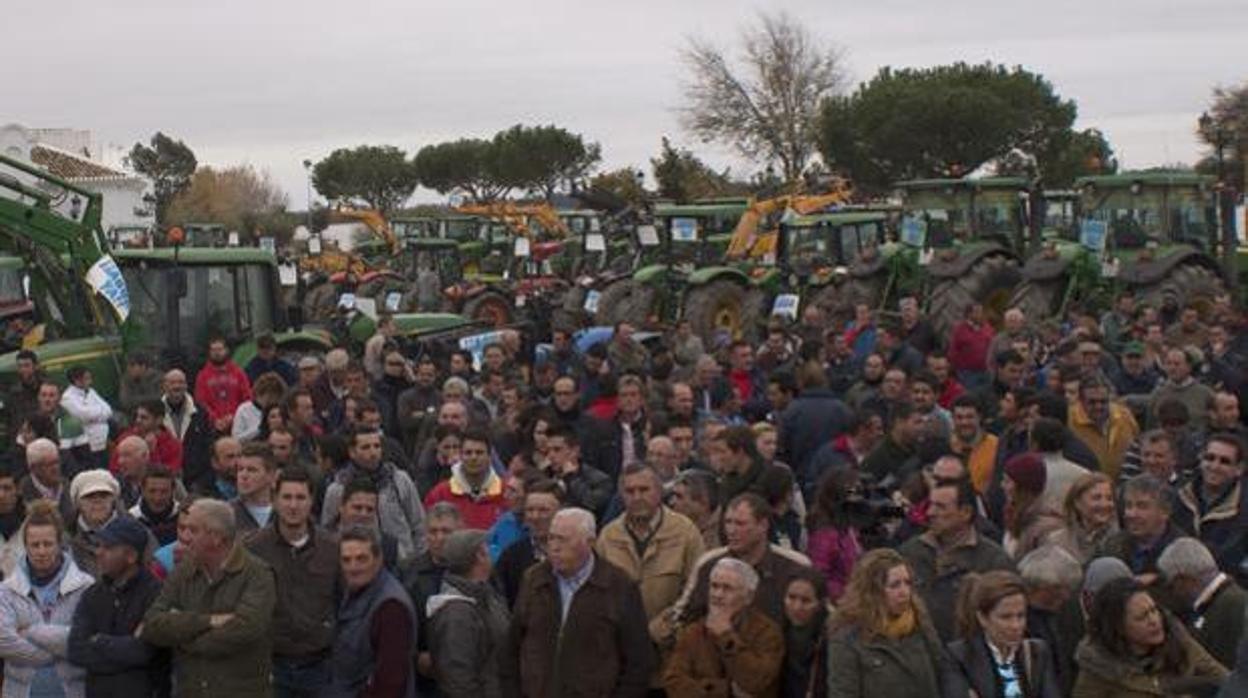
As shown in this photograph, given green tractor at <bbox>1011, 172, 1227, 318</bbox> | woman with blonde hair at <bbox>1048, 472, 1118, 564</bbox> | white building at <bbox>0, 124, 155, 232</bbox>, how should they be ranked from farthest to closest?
1. white building at <bbox>0, 124, 155, 232</bbox>
2. green tractor at <bbox>1011, 172, 1227, 318</bbox>
3. woman with blonde hair at <bbox>1048, 472, 1118, 564</bbox>

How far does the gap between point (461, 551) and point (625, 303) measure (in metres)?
16.7

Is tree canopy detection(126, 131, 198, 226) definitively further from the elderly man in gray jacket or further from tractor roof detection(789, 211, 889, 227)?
the elderly man in gray jacket

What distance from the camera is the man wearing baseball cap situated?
7.43 metres

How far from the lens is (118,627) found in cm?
750

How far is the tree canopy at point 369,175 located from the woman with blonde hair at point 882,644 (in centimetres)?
6175

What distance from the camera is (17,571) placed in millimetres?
7871

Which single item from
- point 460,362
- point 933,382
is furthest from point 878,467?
point 460,362

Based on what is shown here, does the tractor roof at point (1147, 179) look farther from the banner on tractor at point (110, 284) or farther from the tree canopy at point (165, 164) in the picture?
the tree canopy at point (165, 164)

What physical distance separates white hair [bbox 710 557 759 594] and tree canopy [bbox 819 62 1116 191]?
39455mm

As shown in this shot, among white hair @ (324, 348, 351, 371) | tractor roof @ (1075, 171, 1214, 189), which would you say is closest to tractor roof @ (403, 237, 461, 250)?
tractor roof @ (1075, 171, 1214, 189)

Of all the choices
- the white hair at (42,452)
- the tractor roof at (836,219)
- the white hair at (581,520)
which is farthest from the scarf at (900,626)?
the tractor roof at (836,219)

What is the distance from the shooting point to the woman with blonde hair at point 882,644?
21.6ft

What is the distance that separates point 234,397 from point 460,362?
1724mm

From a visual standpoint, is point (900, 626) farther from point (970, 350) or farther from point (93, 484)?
point (970, 350)
